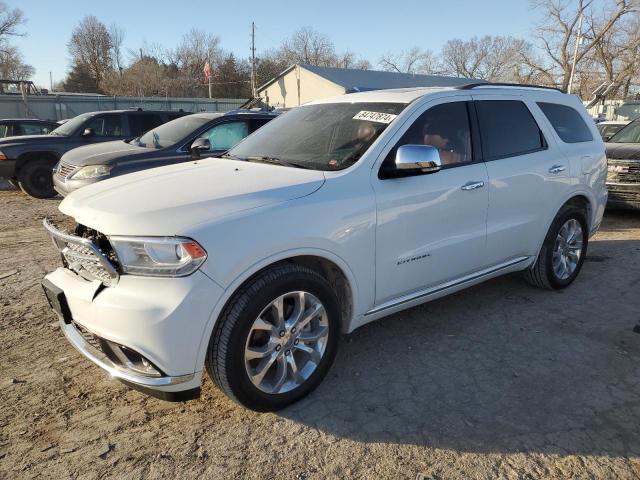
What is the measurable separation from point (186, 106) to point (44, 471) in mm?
31224

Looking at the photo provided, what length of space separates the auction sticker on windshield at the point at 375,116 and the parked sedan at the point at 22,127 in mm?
11487

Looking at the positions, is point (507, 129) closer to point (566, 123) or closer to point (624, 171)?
point (566, 123)

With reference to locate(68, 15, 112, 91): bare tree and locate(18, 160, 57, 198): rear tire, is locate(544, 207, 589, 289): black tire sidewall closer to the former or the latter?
locate(18, 160, 57, 198): rear tire

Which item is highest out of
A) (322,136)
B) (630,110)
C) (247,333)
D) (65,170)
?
(630,110)

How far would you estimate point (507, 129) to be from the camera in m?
4.06

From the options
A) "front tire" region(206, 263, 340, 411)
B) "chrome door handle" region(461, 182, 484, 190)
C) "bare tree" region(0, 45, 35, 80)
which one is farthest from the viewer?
"bare tree" region(0, 45, 35, 80)

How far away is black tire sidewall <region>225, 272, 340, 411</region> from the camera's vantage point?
2.53 meters

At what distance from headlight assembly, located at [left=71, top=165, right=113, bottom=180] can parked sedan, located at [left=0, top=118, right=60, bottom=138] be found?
21.4 ft

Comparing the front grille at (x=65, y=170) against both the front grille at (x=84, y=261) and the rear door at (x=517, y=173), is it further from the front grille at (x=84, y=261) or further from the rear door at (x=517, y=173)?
the rear door at (x=517, y=173)

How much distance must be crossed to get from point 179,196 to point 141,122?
8454mm

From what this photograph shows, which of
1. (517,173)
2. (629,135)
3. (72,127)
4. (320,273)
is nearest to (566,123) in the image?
(517,173)

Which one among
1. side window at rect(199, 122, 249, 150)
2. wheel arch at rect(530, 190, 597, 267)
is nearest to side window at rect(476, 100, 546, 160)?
wheel arch at rect(530, 190, 597, 267)

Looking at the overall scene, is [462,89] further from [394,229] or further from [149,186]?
[149,186]

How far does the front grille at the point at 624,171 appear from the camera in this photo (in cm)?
738
